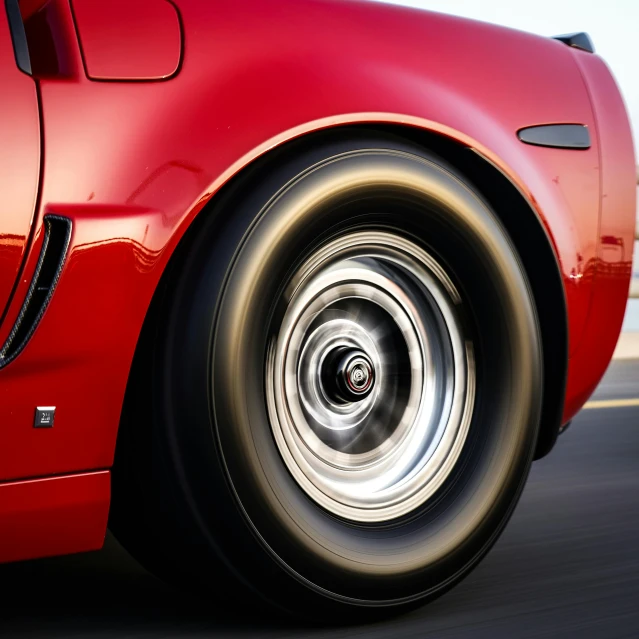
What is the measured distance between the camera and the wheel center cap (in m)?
2.54

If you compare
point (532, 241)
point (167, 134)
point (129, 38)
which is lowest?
point (532, 241)

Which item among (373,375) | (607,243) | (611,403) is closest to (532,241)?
(607,243)

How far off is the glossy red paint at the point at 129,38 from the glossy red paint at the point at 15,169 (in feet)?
0.44

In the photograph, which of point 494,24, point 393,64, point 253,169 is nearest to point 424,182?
point 393,64

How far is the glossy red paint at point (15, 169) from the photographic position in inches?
78.4

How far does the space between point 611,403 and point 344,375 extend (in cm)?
334

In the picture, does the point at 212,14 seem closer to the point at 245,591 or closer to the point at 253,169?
the point at 253,169

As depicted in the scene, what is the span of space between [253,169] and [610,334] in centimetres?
106

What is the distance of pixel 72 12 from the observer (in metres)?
2.10

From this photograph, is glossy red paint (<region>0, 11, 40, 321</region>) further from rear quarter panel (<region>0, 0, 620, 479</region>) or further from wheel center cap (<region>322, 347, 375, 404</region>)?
wheel center cap (<region>322, 347, 375, 404</region>)

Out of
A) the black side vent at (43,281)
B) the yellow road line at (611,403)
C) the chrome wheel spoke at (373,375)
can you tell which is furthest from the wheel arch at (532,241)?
the yellow road line at (611,403)

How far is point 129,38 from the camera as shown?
215cm

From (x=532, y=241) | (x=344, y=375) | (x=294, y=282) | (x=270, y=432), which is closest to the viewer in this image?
(x=270, y=432)

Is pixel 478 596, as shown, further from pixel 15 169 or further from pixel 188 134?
pixel 15 169
